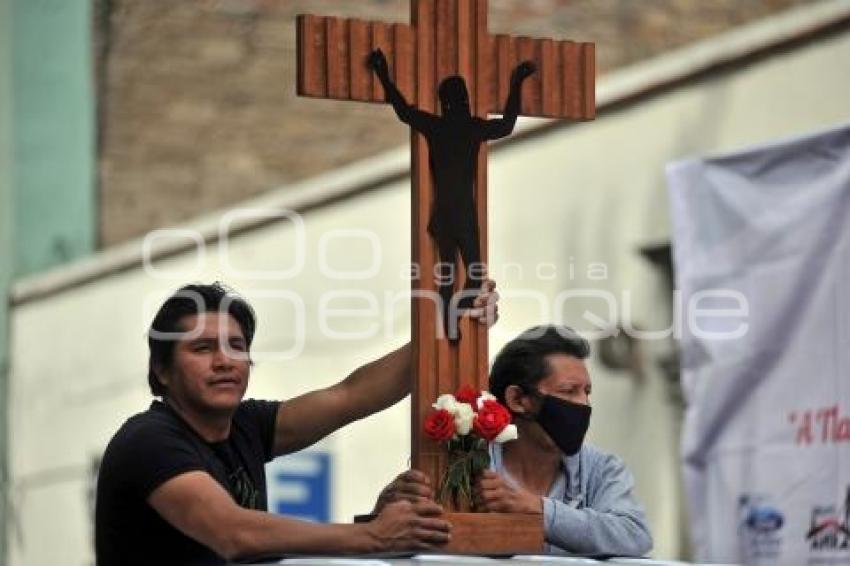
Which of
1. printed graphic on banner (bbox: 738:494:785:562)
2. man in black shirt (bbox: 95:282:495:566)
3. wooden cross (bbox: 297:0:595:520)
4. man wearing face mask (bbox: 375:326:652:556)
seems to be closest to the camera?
man in black shirt (bbox: 95:282:495:566)

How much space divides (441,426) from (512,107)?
80 cm

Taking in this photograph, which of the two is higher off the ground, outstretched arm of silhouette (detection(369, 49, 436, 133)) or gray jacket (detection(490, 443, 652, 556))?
outstretched arm of silhouette (detection(369, 49, 436, 133))

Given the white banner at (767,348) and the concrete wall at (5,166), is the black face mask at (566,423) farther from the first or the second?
the concrete wall at (5,166)

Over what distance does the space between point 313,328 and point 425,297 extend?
9.62m

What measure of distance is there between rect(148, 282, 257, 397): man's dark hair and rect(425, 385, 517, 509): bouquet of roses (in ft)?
1.37

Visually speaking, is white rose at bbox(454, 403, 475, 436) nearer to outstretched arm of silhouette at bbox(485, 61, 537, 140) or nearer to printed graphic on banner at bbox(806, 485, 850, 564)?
outstretched arm of silhouette at bbox(485, 61, 537, 140)

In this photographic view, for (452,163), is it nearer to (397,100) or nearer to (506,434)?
(397,100)

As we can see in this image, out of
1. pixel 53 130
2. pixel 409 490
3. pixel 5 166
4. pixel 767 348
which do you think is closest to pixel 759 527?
pixel 767 348

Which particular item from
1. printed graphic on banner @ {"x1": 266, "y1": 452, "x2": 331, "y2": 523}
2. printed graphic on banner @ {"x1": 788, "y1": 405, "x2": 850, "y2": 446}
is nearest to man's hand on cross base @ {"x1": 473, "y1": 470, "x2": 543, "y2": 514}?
printed graphic on banner @ {"x1": 788, "y1": 405, "x2": 850, "y2": 446}

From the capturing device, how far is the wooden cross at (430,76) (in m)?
5.46

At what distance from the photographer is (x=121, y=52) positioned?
18500 mm

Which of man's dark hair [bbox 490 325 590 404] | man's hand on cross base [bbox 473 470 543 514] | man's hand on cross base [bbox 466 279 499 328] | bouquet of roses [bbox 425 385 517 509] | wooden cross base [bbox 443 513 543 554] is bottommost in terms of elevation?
wooden cross base [bbox 443 513 543 554]

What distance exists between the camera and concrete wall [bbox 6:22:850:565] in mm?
11805

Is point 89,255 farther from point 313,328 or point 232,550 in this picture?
point 232,550
